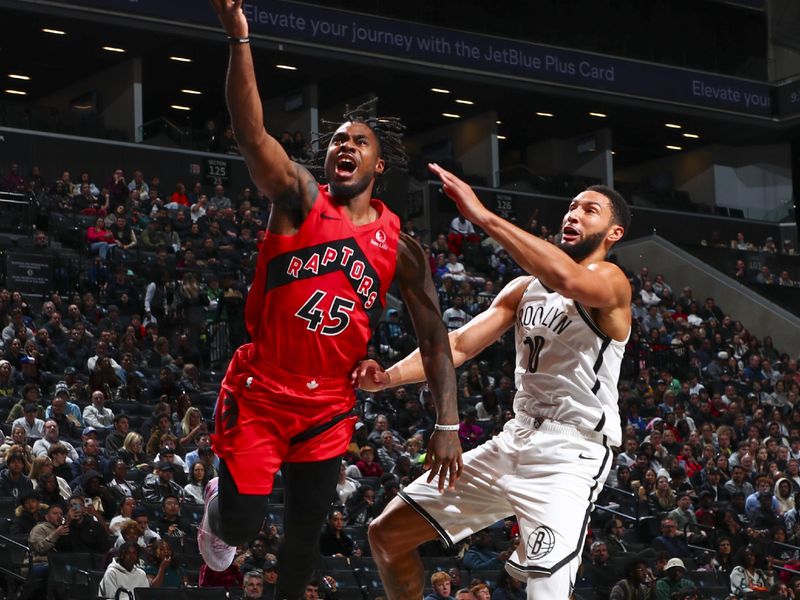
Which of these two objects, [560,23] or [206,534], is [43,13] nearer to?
[560,23]

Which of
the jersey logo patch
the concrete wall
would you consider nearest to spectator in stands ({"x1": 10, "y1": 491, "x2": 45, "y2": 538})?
the jersey logo patch

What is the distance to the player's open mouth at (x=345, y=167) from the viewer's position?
5801 millimetres

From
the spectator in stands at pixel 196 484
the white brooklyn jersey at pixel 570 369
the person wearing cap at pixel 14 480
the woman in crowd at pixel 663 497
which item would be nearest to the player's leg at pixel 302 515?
the white brooklyn jersey at pixel 570 369

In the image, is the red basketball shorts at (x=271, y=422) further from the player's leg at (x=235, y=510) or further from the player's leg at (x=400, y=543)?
the player's leg at (x=400, y=543)

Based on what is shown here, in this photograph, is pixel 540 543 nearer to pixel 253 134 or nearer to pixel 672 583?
pixel 253 134

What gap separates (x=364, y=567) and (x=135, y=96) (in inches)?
701

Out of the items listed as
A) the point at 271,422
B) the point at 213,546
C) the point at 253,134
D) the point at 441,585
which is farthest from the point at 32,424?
the point at 253,134

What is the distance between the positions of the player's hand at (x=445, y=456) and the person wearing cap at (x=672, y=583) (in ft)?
26.5

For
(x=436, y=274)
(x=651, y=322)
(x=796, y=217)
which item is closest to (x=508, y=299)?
(x=436, y=274)

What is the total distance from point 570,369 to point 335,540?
7.11 meters

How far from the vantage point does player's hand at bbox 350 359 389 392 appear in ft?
19.3

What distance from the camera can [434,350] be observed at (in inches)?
239

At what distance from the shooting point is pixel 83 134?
26.6m

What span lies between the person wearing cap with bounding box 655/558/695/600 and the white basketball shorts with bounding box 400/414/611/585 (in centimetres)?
756
